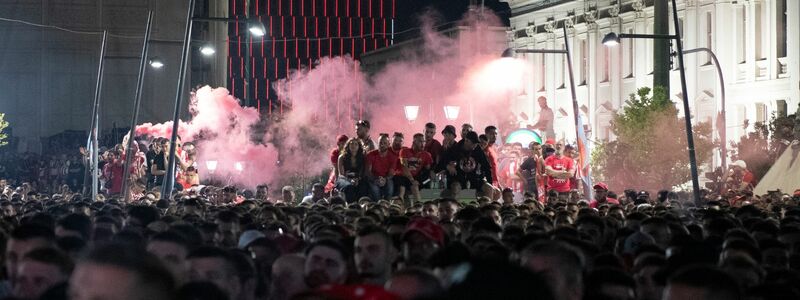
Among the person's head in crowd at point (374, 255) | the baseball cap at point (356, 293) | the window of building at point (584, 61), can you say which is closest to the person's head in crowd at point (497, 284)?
the baseball cap at point (356, 293)

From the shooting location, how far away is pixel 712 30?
56.3 meters

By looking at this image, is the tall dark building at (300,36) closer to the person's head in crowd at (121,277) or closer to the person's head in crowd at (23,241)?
the person's head in crowd at (23,241)

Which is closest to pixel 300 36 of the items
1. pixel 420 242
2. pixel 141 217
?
pixel 141 217

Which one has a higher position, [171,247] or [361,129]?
[361,129]

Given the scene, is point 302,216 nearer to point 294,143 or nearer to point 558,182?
point 558,182

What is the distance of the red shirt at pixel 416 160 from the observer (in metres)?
24.5

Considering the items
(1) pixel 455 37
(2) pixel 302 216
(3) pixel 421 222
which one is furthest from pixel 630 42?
(3) pixel 421 222

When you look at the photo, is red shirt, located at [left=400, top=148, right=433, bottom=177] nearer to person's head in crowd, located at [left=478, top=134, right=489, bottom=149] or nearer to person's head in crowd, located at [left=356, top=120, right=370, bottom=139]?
person's head in crowd, located at [left=478, top=134, right=489, bottom=149]

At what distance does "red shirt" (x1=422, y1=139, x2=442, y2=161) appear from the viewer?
81.7 ft

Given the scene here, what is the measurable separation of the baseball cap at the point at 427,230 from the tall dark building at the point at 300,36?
6572cm

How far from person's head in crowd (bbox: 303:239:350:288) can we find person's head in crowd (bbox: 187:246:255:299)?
438 mm

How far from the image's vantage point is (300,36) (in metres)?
90.8

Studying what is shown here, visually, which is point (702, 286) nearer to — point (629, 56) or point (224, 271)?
point (224, 271)

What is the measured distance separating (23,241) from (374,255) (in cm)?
251
